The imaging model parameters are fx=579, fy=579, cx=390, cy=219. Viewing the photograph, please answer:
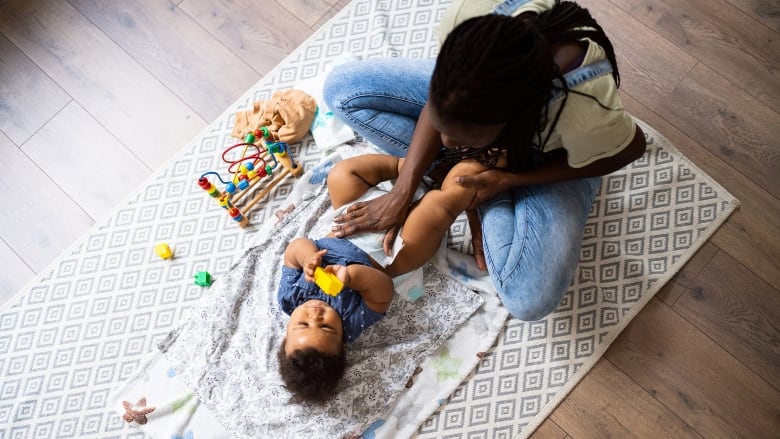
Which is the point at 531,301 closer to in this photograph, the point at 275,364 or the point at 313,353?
the point at 313,353

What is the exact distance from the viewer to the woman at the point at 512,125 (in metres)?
0.82

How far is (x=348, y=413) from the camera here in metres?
1.29

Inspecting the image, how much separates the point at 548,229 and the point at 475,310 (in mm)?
315

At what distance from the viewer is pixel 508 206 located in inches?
47.9

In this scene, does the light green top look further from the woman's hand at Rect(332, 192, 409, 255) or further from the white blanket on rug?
the white blanket on rug

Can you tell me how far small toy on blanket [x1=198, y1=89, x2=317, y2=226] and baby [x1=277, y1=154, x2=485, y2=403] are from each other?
0.22m

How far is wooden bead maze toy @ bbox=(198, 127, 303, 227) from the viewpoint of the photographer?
1.46 metres

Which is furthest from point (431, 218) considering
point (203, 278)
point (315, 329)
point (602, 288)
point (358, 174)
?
point (203, 278)

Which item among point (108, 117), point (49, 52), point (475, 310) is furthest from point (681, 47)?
point (49, 52)

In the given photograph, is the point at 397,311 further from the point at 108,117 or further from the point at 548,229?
the point at 108,117

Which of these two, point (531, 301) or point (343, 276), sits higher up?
point (343, 276)

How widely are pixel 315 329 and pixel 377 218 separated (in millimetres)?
267

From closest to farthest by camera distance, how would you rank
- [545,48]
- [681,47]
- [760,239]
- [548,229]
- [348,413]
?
[545,48] < [548,229] < [348,413] < [760,239] < [681,47]

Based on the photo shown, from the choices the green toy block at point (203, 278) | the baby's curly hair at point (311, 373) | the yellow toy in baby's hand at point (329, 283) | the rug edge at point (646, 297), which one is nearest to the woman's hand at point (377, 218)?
the yellow toy in baby's hand at point (329, 283)
